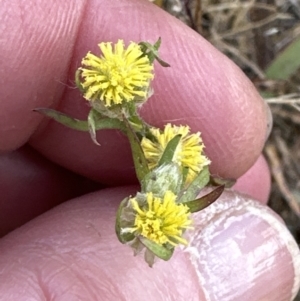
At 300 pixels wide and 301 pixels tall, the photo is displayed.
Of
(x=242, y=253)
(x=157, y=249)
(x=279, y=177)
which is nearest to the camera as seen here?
(x=157, y=249)

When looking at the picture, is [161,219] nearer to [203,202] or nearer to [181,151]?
[203,202]

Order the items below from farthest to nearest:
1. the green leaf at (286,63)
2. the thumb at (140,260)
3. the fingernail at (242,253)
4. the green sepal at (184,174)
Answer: the green leaf at (286,63) → the fingernail at (242,253) → the thumb at (140,260) → the green sepal at (184,174)

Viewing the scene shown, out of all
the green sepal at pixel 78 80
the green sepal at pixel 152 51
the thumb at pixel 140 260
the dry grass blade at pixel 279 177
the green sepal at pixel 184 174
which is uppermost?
the green sepal at pixel 152 51

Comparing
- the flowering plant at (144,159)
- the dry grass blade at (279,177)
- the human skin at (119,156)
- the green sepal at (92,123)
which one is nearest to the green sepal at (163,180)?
the flowering plant at (144,159)

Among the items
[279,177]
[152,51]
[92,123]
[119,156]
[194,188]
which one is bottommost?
[279,177]

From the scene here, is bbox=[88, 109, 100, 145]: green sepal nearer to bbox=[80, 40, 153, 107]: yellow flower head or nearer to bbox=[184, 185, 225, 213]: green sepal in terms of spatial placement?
bbox=[80, 40, 153, 107]: yellow flower head

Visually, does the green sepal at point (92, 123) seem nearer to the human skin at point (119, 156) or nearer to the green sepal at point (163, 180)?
the green sepal at point (163, 180)

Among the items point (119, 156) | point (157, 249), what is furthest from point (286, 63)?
point (157, 249)

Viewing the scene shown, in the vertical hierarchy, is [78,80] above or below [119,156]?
above
